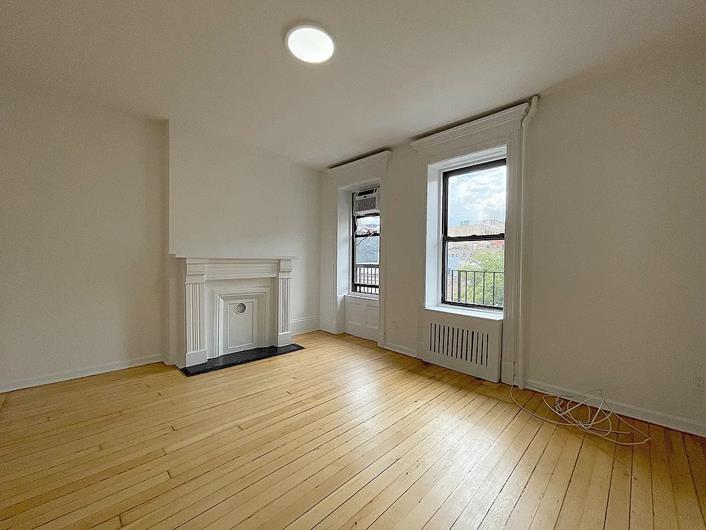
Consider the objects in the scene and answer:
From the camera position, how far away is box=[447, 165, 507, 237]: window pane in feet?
10.3

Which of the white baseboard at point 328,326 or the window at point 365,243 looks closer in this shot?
the window at point 365,243

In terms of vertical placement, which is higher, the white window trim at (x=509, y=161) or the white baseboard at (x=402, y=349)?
the white window trim at (x=509, y=161)

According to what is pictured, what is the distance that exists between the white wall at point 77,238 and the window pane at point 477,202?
3.41 m

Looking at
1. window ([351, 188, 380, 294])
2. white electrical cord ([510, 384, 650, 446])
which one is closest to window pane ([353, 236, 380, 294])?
window ([351, 188, 380, 294])

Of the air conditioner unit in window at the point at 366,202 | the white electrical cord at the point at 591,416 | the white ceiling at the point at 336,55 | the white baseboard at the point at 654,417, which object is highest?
the white ceiling at the point at 336,55

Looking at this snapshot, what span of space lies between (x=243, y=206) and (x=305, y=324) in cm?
207

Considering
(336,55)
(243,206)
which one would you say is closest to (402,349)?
(243,206)

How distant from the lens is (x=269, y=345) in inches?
157

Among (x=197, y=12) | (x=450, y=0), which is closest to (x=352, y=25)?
(x=450, y=0)

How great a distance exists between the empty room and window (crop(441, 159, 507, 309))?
0.10 ft

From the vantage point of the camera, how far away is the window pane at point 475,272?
3.16 metres

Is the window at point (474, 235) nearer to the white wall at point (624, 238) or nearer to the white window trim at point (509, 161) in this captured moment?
the white window trim at point (509, 161)

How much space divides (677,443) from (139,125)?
538 centimetres

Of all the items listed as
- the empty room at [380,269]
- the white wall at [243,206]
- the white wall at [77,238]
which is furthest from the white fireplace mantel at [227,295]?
the white wall at [77,238]
